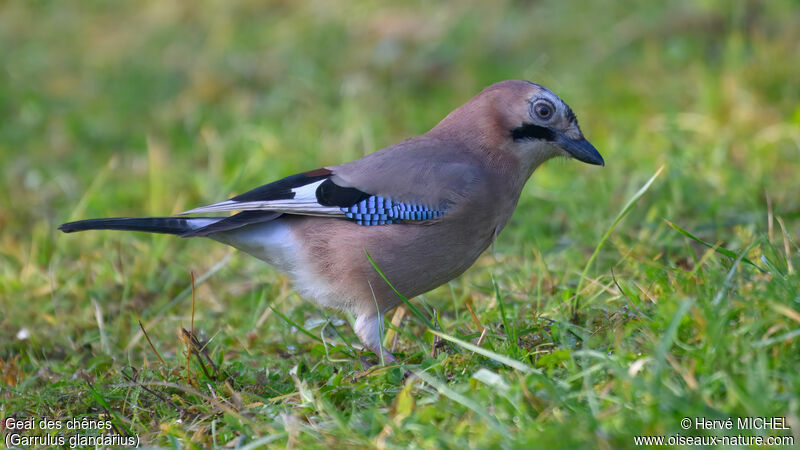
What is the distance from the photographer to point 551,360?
2836 millimetres

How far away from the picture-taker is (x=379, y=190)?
144 inches

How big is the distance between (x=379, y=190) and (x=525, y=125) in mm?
694

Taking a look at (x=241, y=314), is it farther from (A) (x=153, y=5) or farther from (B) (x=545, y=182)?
(A) (x=153, y=5)

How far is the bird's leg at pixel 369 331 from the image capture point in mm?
3520

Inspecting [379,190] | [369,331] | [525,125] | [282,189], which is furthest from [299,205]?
[525,125]

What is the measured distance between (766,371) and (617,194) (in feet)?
9.59

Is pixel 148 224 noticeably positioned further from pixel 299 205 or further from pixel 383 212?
pixel 383 212

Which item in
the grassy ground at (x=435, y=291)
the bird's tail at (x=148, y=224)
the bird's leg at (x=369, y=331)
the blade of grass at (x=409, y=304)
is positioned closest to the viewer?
the grassy ground at (x=435, y=291)

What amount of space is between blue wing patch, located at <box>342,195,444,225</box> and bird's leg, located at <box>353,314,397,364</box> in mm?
395

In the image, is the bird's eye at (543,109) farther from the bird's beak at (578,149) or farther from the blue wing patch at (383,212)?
the blue wing patch at (383,212)

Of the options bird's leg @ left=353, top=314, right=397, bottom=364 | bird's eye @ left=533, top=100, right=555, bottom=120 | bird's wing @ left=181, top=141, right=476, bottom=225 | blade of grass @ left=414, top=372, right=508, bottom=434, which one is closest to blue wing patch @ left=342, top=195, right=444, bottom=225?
bird's wing @ left=181, top=141, right=476, bottom=225

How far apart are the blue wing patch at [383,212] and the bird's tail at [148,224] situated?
61 centimetres

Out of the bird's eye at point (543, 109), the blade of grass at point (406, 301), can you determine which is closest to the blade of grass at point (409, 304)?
the blade of grass at point (406, 301)

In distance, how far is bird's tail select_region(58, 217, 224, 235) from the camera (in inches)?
143
